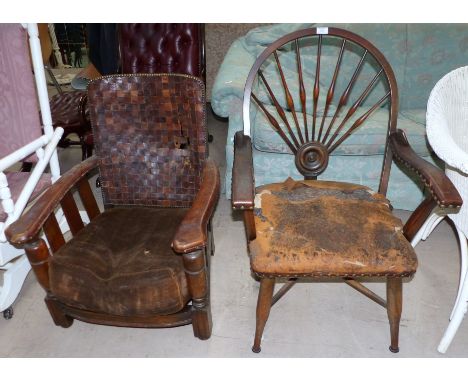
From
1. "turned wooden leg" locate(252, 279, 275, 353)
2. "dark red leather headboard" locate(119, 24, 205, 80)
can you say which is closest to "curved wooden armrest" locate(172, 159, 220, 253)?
"turned wooden leg" locate(252, 279, 275, 353)

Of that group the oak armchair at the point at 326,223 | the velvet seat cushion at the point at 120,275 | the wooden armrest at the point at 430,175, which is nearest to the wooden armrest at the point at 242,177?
the oak armchair at the point at 326,223

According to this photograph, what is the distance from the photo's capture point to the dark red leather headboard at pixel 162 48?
8.69 ft

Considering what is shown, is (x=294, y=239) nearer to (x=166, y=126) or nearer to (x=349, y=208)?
(x=349, y=208)

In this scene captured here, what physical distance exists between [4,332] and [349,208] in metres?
1.43

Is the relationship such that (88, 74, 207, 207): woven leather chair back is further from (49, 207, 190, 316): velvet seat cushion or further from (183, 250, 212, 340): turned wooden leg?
(183, 250, 212, 340): turned wooden leg

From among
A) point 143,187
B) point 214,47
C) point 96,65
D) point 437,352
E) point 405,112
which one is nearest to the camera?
point 437,352

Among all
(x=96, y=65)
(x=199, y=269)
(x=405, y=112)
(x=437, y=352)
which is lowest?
(x=437, y=352)

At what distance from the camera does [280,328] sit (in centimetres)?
152

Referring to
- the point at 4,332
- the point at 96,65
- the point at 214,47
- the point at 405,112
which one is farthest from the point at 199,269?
the point at 214,47

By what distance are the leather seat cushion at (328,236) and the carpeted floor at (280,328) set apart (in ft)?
1.45

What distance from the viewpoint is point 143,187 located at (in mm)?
1549

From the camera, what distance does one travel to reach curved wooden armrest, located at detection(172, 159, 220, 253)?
1022 millimetres

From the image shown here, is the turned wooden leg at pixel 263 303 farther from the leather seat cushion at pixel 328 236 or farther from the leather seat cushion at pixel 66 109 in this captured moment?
the leather seat cushion at pixel 66 109

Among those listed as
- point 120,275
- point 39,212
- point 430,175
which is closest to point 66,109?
point 39,212
